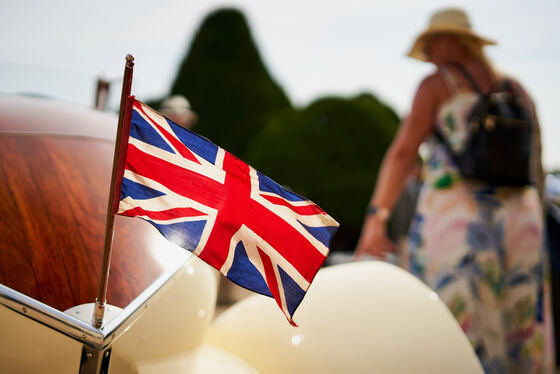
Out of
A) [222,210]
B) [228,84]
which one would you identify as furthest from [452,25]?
[228,84]

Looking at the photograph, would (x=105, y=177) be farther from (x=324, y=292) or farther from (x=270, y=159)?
(x=270, y=159)

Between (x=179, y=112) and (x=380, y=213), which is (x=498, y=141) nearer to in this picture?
(x=380, y=213)

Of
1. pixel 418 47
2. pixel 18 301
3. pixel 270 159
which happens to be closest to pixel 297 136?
pixel 270 159

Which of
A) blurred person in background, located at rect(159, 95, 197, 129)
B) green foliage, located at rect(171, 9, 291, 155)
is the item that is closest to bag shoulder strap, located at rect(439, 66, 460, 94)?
blurred person in background, located at rect(159, 95, 197, 129)

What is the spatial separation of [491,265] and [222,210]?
1.84 meters

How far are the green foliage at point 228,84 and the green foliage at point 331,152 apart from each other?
1.78 m

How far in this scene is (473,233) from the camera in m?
2.59

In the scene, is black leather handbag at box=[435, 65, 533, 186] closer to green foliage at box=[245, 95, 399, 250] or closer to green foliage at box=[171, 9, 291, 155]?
green foliage at box=[245, 95, 399, 250]

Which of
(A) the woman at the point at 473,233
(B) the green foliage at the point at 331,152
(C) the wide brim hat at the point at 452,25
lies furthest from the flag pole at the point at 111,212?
(B) the green foliage at the point at 331,152

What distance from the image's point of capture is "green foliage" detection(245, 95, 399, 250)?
38.0 ft

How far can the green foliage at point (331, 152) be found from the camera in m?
11.6

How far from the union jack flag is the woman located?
4.76 ft

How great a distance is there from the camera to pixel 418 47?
2955 mm

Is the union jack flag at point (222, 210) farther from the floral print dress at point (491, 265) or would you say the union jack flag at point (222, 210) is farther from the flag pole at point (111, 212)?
the floral print dress at point (491, 265)
